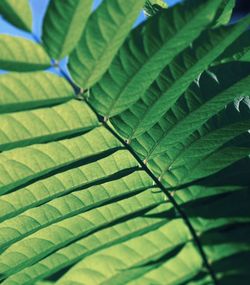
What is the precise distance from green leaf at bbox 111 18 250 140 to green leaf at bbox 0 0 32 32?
0.83 feet

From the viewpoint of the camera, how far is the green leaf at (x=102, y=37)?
35.6 inches

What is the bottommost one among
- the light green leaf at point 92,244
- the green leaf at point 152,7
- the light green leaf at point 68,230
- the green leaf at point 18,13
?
the light green leaf at point 92,244

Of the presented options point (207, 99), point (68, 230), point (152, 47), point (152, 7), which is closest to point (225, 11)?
point (152, 7)

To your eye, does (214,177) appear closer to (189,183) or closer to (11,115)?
(189,183)

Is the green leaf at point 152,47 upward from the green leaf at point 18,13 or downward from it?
downward

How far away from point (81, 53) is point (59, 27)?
6 cm

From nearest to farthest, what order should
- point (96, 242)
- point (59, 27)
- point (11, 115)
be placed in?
point (59, 27) < point (11, 115) < point (96, 242)

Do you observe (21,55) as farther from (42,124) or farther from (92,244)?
(92,244)

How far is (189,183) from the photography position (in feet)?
3.82

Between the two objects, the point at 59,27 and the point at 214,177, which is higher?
the point at 59,27

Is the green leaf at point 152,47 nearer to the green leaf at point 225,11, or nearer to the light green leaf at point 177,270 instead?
the light green leaf at point 177,270

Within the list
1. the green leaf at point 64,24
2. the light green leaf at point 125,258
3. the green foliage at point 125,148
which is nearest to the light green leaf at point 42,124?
the green foliage at point 125,148

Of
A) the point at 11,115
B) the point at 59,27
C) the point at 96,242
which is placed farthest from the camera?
the point at 96,242

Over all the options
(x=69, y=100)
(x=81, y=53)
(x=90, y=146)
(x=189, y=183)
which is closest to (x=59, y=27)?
(x=81, y=53)
